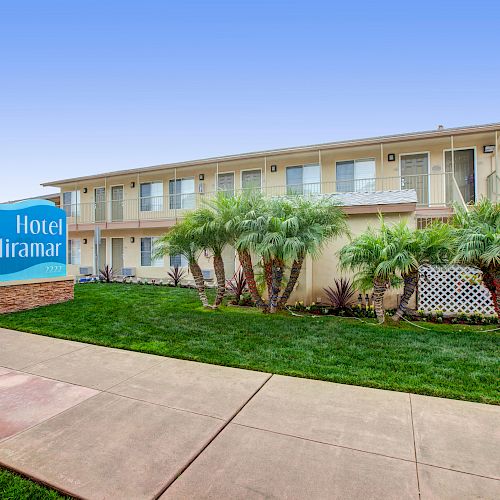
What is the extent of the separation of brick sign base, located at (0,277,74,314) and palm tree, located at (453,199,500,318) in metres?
10.3

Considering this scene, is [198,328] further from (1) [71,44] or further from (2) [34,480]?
(1) [71,44]

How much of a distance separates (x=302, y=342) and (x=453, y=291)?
4722 millimetres

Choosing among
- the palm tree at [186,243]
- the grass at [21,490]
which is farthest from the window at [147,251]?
the grass at [21,490]

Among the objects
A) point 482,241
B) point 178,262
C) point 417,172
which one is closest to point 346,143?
point 417,172

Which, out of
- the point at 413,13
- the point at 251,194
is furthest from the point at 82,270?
the point at 413,13

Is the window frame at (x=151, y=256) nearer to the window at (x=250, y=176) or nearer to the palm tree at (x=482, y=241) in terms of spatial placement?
the window at (x=250, y=176)

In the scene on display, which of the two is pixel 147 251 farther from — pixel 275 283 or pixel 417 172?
pixel 417 172

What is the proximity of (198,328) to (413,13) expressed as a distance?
13602 mm

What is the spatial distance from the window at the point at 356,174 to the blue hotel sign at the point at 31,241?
10.6 m

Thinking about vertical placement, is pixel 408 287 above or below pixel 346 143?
below

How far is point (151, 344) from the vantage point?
5.65 m

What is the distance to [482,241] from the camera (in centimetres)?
637

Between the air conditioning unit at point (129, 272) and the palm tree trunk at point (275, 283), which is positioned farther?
the air conditioning unit at point (129, 272)

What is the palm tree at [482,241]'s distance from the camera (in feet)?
20.5
